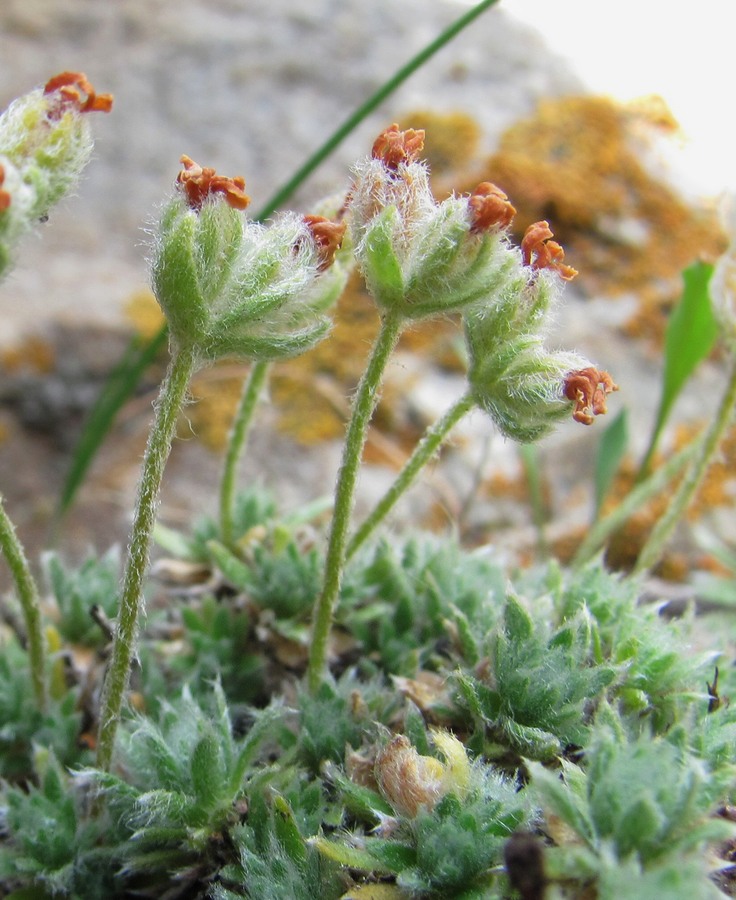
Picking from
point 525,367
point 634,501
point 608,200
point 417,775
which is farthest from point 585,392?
point 608,200

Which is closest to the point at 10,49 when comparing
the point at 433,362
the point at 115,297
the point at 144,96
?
the point at 144,96

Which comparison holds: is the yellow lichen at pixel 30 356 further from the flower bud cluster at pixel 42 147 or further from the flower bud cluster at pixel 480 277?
the flower bud cluster at pixel 480 277

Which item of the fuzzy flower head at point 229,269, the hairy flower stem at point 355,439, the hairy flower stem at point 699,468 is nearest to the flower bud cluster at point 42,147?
the fuzzy flower head at point 229,269

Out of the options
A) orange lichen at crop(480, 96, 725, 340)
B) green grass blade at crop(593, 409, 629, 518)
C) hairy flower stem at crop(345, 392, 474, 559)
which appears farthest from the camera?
orange lichen at crop(480, 96, 725, 340)

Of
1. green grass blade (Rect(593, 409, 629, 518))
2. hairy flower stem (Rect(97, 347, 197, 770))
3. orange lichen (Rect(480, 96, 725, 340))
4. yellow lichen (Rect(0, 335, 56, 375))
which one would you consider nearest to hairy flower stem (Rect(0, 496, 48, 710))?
hairy flower stem (Rect(97, 347, 197, 770))

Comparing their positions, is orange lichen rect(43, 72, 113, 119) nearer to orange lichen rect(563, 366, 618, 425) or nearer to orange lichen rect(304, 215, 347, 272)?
orange lichen rect(304, 215, 347, 272)
